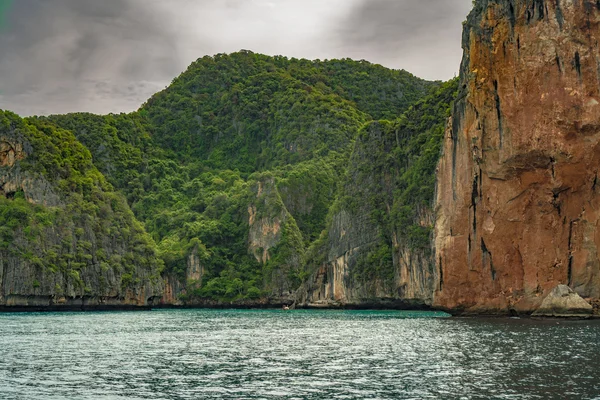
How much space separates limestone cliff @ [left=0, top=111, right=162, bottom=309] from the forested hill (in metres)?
7.74

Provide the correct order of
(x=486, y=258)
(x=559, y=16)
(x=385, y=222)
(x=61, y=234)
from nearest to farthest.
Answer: (x=559, y=16), (x=486, y=258), (x=61, y=234), (x=385, y=222)

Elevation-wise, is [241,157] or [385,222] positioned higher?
[241,157]

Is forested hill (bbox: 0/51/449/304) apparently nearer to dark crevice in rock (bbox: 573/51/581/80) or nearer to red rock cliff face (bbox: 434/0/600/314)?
red rock cliff face (bbox: 434/0/600/314)

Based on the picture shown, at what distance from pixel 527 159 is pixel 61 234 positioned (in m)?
66.7

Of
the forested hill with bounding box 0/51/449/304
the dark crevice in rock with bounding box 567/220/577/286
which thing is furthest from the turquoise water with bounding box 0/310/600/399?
the forested hill with bounding box 0/51/449/304

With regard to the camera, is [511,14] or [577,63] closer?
[577,63]


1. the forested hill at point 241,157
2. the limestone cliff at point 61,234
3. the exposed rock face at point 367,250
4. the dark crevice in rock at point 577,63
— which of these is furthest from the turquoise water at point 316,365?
the forested hill at point 241,157

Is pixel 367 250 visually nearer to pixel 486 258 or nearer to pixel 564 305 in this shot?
pixel 486 258

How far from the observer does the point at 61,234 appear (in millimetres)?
96188

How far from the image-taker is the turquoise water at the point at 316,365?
21453 millimetres

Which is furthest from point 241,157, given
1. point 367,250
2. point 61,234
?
point 61,234

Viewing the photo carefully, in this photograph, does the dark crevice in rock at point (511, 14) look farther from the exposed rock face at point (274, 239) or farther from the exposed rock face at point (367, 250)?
the exposed rock face at point (274, 239)

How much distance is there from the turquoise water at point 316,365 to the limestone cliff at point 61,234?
47.3 m

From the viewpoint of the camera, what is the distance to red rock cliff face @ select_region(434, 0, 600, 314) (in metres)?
→ 48.2
